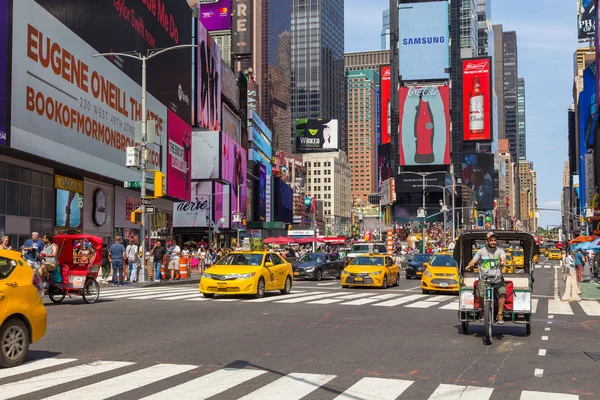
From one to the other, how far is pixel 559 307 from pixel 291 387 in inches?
540

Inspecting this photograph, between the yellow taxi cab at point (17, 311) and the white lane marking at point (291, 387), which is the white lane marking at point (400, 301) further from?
the yellow taxi cab at point (17, 311)

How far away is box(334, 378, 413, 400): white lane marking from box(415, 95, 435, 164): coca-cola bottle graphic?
149 meters

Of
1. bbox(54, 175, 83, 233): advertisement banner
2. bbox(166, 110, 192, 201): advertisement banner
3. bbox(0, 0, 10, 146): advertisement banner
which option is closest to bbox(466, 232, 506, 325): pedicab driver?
bbox(0, 0, 10, 146): advertisement banner

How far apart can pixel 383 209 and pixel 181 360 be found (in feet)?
604

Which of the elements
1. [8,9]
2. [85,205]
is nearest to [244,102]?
[85,205]

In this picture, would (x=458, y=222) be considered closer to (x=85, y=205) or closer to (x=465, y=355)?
(x=85, y=205)

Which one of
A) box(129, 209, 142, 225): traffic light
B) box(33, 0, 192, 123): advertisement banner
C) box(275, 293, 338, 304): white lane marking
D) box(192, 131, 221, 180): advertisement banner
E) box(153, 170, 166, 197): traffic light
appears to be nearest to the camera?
box(275, 293, 338, 304): white lane marking

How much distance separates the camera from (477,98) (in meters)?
164

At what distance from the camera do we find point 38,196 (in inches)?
1328

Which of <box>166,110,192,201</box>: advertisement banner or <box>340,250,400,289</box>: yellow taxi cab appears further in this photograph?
<box>166,110,192,201</box>: advertisement banner

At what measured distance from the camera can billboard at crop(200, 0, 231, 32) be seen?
115m

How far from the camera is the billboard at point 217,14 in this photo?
115 metres

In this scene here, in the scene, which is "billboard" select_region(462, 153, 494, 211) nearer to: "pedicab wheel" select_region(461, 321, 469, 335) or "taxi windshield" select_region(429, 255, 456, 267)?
"taxi windshield" select_region(429, 255, 456, 267)

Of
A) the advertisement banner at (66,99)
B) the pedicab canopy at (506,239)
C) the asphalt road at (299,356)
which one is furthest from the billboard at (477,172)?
the pedicab canopy at (506,239)
